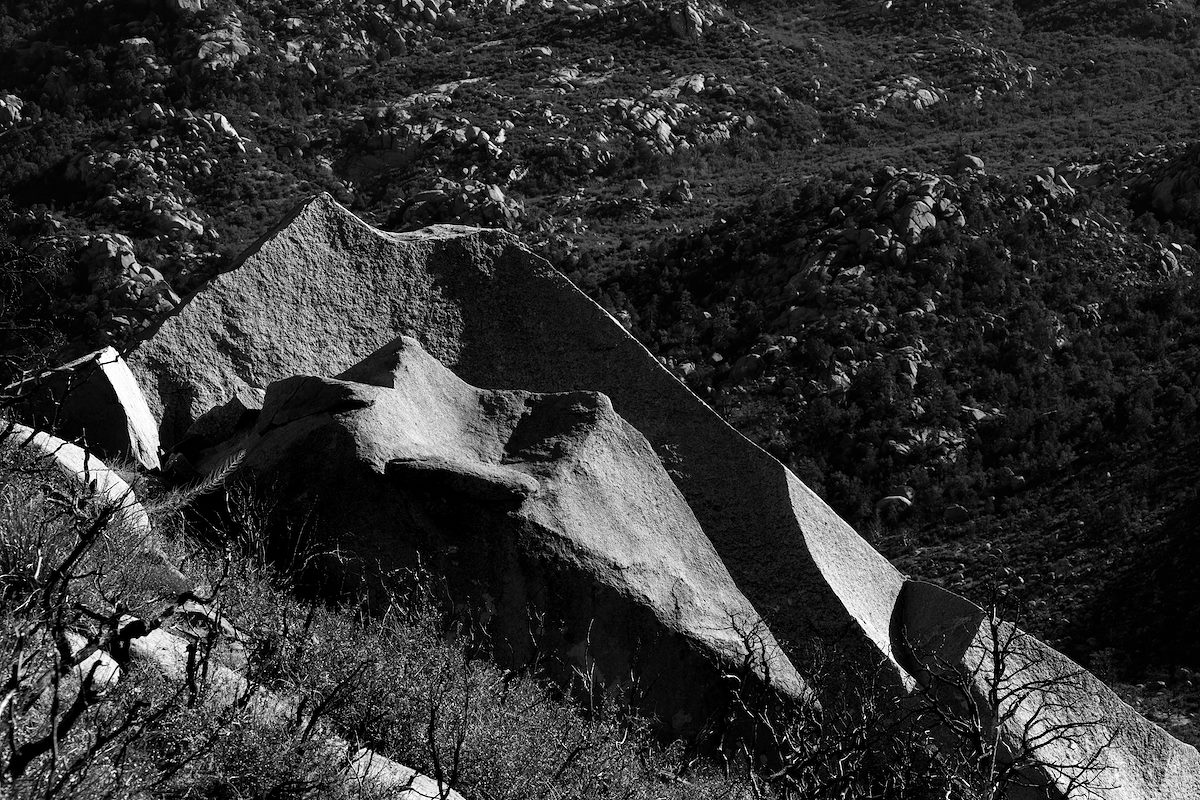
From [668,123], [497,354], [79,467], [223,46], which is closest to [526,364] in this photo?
[497,354]

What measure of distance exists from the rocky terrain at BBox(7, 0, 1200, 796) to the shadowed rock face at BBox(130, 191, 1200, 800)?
0.03 metres

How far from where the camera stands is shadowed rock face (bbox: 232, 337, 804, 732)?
6.80 metres

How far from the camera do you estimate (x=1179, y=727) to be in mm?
12430

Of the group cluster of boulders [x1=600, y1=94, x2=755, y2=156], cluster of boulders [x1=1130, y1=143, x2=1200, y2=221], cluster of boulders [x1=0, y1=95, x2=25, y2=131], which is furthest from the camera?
cluster of boulders [x1=600, y1=94, x2=755, y2=156]

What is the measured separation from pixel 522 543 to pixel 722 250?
70.8 ft

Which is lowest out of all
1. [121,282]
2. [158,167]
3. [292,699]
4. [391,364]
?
[121,282]

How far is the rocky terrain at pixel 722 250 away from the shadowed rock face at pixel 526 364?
30 millimetres

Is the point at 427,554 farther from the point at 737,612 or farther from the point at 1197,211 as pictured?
the point at 1197,211

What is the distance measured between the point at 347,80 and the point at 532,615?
119 feet

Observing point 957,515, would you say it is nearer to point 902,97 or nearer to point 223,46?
point 902,97

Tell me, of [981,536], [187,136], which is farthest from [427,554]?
[187,136]

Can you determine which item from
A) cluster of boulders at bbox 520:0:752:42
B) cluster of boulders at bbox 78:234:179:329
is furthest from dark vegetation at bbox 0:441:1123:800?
cluster of boulders at bbox 520:0:752:42

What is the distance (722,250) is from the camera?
90.8 feet

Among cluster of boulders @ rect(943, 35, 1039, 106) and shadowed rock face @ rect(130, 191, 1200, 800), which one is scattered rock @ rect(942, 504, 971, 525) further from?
cluster of boulders @ rect(943, 35, 1039, 106)
